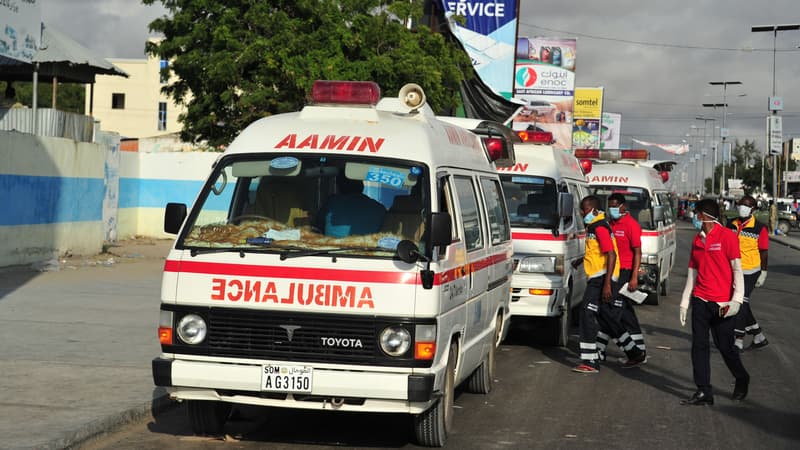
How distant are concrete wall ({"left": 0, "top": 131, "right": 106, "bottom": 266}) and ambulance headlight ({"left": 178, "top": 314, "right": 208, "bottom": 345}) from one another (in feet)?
43.9

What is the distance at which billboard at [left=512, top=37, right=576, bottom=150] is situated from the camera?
61969 mm

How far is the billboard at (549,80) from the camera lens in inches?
2440

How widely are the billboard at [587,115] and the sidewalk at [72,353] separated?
67984 mm

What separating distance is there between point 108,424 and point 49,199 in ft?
47.5

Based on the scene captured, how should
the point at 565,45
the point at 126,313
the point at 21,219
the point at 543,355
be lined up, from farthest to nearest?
the point at 565,45 < the point at 21,219 < the point at 126,313 < the point at 543,355

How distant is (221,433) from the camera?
7906 mm

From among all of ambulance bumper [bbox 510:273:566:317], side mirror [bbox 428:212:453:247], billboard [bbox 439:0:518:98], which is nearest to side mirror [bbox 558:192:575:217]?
ambulance bumper [bbox 510:273:566:317]

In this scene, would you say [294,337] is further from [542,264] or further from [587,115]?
[587,115]

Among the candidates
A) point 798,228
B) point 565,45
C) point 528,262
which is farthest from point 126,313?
point 798,228

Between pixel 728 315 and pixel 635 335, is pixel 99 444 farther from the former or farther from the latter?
pixel 635 335

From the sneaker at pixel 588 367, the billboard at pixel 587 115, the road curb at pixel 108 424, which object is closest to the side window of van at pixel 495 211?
the sneaker at pixel 588 367

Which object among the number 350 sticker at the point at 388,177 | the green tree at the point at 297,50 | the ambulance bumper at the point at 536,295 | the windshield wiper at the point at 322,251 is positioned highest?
the green tree at the point at 297,50

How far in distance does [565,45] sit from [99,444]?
58387mm

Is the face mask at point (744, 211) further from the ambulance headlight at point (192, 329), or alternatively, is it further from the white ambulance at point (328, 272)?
the ambulance headlight at point (192, 329)
